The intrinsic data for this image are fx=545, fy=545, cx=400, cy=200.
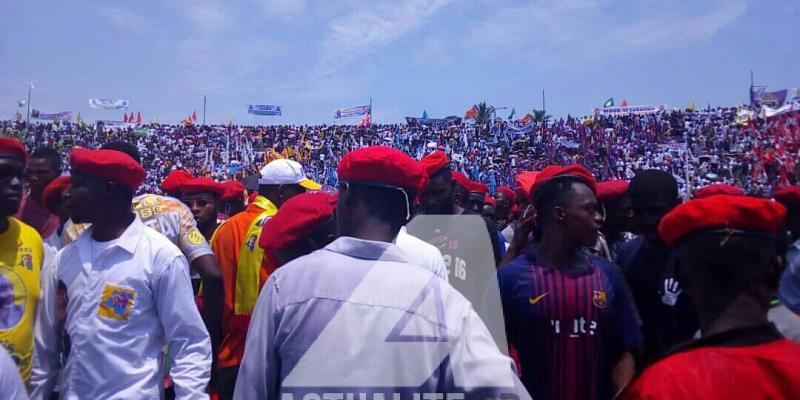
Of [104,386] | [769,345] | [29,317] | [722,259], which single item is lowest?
[104,386]

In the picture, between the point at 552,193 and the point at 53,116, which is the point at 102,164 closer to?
the point at 552,193

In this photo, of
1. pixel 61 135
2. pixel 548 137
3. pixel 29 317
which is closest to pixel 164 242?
pixel 29 317

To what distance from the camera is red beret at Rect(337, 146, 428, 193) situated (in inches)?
63.5

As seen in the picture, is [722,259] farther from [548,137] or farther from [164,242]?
[548,137]

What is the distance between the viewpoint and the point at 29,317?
2.13 metres

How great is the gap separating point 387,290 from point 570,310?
3.55ft

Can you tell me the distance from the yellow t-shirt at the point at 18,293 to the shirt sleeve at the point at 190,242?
78cm

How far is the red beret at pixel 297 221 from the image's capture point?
2.40 m

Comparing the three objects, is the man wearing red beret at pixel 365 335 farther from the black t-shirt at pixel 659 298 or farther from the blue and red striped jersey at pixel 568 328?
the black t-shirt at pixel 659 298

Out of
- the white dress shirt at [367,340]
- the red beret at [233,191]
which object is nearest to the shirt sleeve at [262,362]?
the white dress shirt at [367,340]

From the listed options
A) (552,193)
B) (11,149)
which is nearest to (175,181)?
(11,149)

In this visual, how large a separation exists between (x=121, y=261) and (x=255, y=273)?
97 cm

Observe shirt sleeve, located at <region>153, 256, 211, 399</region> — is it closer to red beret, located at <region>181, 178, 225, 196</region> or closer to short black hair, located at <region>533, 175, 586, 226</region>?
short black hair, located at <region>533, 175, 586, 226</region>

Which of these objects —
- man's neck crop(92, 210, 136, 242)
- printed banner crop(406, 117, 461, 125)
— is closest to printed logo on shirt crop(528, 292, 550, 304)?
man's neck crop(92, 210, 136, 242)
